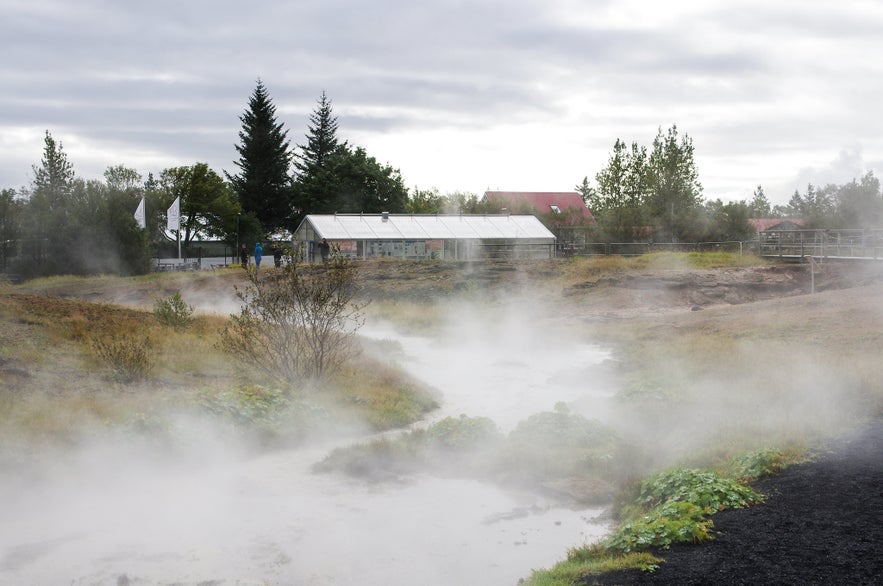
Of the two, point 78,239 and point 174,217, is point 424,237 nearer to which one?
point 174,217

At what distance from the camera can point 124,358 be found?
17953 mm

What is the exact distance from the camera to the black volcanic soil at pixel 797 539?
8633mm

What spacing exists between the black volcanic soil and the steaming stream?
196 centimetres

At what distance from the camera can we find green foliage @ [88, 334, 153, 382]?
58.1ft

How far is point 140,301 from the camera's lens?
40.9 metres

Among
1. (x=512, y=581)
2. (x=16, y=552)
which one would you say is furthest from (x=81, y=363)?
(x=512, y=581)

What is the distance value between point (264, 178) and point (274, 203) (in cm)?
251

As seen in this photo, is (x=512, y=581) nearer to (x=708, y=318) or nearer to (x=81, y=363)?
(x=81, y=363)

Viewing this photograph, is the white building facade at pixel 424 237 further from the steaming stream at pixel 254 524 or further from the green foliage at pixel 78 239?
the steaming stream at pixel 254 524

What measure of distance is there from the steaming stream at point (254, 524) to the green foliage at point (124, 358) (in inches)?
145

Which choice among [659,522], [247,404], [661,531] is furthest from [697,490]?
[247,404]

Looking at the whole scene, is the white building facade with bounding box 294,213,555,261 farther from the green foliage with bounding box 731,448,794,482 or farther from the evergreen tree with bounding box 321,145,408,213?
the green foliage with bounding box 731,448,794,482

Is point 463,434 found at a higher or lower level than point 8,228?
lower

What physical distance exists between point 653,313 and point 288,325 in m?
21.4
